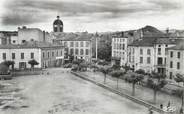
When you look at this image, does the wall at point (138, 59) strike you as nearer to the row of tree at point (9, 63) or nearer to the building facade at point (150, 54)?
the building facade at point (150, 54)

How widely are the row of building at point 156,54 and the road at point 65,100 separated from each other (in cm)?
757

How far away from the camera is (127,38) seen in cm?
3275

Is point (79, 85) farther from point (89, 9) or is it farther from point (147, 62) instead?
point (147, 62)

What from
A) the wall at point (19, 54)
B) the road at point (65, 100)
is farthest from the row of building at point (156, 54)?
the wall at point (19, 54)

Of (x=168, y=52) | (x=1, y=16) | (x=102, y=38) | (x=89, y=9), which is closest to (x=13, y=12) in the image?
(x=1, y=16)

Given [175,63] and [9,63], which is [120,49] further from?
[9,63]

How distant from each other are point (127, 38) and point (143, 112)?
64.9 feet

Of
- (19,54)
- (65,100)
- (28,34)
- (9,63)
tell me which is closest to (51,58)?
(19,54)

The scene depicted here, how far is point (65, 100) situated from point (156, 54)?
13.7 metres

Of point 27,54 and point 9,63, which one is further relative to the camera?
point 27,54

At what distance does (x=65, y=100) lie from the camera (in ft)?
54.2

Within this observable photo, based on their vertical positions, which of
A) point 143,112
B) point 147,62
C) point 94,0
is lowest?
point 143,112

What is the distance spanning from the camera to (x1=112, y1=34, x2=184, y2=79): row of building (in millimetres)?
22472

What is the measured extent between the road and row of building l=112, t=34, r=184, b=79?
24.8 feet
